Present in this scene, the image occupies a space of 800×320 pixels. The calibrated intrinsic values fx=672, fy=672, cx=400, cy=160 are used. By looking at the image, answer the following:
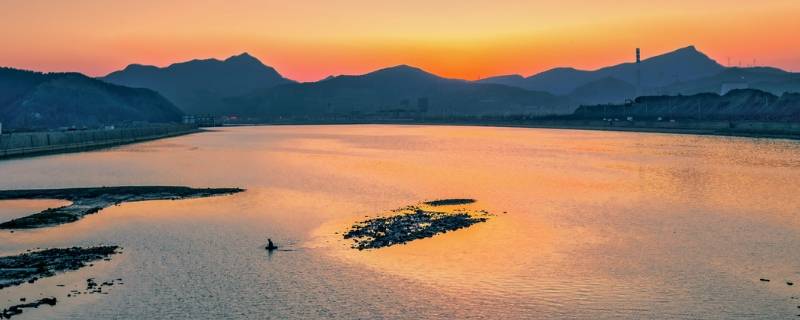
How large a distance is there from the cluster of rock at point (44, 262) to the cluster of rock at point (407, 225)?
10100mm

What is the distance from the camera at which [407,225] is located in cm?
3161

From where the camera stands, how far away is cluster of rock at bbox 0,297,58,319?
18.3m

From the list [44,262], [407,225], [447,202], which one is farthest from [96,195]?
[407,225]

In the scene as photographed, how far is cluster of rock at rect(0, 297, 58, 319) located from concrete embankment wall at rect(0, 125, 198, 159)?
73.7m

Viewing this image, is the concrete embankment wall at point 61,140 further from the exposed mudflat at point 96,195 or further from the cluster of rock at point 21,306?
the cluster of rock at point 21,306

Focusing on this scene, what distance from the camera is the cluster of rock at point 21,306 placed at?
1833cm

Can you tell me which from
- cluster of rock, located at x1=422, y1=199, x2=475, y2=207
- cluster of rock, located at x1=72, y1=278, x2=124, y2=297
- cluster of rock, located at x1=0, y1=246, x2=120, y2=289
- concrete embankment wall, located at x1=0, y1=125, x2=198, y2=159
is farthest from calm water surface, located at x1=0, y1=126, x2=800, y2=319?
concrete embankment wall, located at x1=0, y1=125, x2=198, y2=159

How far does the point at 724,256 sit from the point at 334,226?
1728 centimetres

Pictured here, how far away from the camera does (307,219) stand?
116ft

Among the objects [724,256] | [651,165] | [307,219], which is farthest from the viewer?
[651,165]

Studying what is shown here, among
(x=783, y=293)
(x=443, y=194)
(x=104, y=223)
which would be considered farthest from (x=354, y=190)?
(x=783, y=293)

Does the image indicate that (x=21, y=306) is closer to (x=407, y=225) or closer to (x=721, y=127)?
(x=407, y=225)

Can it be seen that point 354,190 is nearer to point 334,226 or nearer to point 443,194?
point 443,194

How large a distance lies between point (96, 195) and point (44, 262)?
69.6 feet
